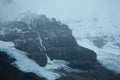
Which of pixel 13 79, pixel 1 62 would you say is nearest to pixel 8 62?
pixel 1 62

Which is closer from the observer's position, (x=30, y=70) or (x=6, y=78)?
(x=6, y=78)

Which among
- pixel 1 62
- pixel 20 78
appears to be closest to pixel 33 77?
pixel 20 78

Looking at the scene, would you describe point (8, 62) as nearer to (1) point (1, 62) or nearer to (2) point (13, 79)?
(1) point (1, 62)

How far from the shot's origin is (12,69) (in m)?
190

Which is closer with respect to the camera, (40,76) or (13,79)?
(13,79)

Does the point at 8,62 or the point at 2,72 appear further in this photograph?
the point at 8,62

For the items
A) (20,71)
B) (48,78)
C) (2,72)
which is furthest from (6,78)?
(48,78)

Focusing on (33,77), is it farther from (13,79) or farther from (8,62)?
(8,62)

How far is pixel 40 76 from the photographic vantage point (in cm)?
19662

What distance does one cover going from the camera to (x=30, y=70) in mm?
199375

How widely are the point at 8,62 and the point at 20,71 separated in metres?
10.6

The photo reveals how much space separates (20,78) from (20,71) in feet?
30.6

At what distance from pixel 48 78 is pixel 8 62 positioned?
19.5 m

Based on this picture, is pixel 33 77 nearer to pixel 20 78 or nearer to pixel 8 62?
A: pixel 20 78
